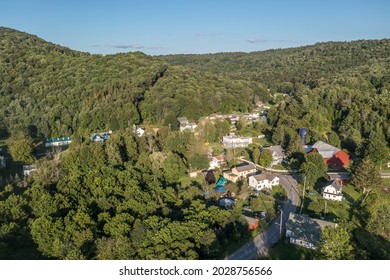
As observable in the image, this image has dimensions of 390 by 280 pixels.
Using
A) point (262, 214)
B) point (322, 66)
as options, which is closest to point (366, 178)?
point (262, 214)

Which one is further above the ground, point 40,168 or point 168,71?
point 168,71

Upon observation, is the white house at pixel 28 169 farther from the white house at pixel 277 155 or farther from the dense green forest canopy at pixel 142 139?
the white house at pixel 277 155

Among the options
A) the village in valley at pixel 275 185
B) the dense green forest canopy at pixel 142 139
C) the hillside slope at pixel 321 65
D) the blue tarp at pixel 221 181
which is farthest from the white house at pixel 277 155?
the hillside slope at pixel 321 65

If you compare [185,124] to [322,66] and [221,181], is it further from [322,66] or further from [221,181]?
[322,66]

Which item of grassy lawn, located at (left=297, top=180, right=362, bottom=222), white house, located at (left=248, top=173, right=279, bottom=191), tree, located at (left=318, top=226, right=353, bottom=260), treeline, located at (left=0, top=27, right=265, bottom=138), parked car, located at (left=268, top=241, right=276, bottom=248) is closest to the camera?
tree, located at (left=318, top=226, right=353, bottom=260)

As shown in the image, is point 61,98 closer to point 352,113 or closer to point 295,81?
point 352,113

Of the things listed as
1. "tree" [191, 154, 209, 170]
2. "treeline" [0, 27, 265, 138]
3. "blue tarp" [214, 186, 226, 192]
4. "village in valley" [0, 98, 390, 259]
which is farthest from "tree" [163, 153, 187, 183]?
"treeline" [0, 27, 265, 138]

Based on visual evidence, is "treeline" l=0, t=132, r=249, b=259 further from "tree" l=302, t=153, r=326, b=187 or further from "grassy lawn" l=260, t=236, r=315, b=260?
"tree" l=302, t=153, r=326, b=187
